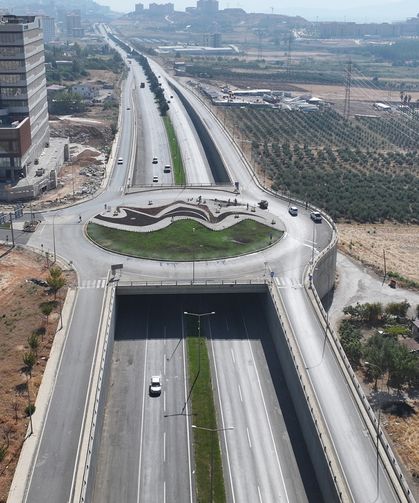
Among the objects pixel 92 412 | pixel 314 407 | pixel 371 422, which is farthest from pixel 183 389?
pixel 371 422

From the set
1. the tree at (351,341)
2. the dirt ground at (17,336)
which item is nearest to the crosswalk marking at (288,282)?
the tree at (351,341)

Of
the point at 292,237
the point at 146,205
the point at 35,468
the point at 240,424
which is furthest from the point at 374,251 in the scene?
the point at 35,468

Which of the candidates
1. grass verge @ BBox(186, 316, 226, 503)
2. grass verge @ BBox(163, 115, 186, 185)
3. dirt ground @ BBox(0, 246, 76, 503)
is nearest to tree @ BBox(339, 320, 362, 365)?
grass verge @ BBox(186, 316, 226, 503)

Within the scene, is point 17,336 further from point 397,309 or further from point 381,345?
point 397,309

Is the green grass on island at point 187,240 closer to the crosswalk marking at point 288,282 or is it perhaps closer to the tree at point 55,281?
the crosswalk marking at point 288,282

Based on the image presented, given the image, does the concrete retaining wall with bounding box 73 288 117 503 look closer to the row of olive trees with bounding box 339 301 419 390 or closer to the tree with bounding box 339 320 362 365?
the tree with bounding box 339 320 362 365

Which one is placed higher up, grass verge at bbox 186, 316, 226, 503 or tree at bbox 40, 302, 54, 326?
tree at bbox 40, 302, 54, 326

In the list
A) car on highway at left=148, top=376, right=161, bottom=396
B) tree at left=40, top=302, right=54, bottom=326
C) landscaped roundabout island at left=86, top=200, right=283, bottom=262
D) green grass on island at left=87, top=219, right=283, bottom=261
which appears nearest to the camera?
car on highway at left=148, top=376, right=161, bottom=396
